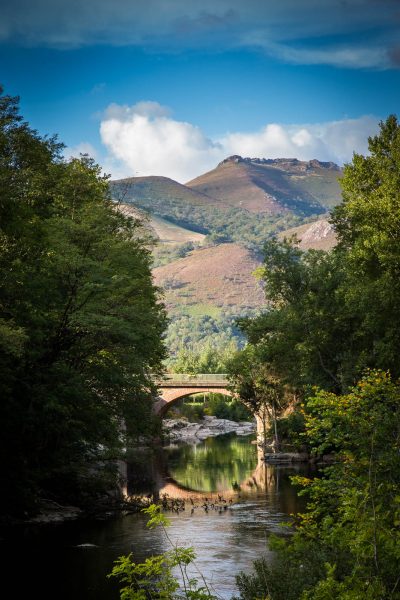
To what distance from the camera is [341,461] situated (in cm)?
1411

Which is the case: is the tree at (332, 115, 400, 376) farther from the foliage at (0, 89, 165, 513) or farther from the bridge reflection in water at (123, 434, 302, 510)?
the bridge reflection in water at (123, 434, 302, 510)

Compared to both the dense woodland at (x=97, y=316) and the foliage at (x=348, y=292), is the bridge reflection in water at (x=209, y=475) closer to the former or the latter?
the dense woodland at (x=97, y=316)

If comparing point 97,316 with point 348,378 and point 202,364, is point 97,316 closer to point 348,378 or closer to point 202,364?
point 348,378

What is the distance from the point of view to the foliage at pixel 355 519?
34.0 feet

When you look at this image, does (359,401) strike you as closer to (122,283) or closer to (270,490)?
(122,283)

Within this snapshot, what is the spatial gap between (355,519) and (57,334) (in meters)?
20.2

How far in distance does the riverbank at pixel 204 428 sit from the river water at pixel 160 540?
155 feet

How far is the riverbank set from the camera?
9612cm

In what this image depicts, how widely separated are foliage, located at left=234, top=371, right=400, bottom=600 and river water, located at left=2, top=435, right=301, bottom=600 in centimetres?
108

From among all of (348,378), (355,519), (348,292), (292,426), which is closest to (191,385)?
(292,426)

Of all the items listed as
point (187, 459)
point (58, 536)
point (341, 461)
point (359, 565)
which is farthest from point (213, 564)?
point (187, 459)

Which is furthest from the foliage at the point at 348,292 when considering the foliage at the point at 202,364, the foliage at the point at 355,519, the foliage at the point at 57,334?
the foliage at the point at 202,364

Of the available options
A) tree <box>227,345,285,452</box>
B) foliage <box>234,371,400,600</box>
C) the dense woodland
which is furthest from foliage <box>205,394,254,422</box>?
foliage <box>234,371,400,600</box>

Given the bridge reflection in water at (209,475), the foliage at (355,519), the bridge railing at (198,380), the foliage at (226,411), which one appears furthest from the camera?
the foliage at (226,411)
